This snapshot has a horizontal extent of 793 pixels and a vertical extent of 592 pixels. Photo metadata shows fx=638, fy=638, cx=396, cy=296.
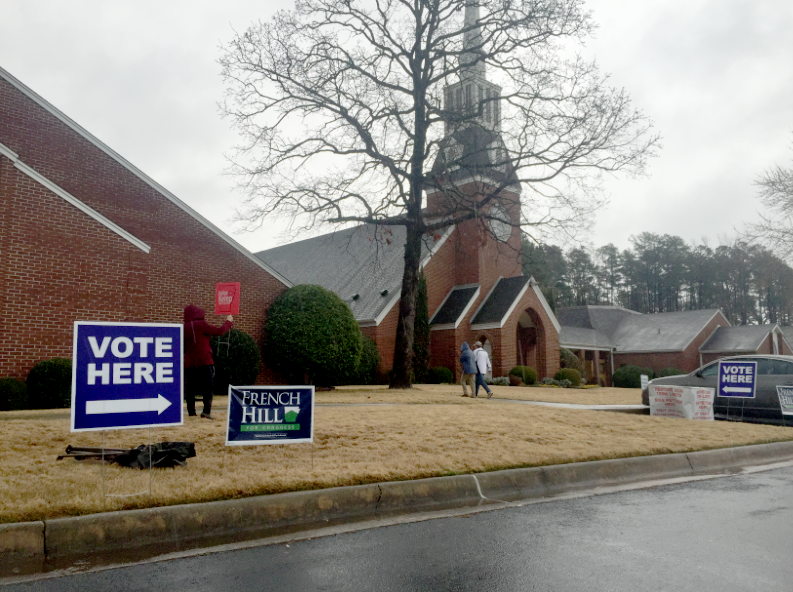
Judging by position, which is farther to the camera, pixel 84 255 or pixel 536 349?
pixel 536 349

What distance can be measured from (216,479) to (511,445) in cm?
428

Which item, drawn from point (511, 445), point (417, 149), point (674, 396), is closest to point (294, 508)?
point (511, 445)

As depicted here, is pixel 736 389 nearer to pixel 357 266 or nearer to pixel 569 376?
pixel 569 376

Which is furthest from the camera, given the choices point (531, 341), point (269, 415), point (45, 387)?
point (531, 341)

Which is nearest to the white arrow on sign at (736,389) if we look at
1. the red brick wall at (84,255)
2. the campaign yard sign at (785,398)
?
the campaign yard sign at (785,398)

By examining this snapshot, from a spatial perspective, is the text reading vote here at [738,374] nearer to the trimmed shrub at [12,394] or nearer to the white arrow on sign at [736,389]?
the white arrow on sign at [736,389]

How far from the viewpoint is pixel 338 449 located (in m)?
7.84

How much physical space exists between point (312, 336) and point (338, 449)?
432 inches

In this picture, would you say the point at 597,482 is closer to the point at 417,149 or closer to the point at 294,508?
the point at 294,508

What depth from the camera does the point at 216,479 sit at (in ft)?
19.6

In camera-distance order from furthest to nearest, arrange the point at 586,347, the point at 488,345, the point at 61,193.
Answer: the point at 586,347, the point at 488,345, the point at 61,193

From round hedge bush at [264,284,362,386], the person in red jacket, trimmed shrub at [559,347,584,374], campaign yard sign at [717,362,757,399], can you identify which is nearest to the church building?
trimmed shrub at [559,347,584,374]

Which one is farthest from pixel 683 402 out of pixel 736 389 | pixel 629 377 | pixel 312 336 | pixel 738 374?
pixel 629 377

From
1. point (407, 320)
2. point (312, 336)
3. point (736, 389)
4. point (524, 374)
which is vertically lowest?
point (524, 374)
